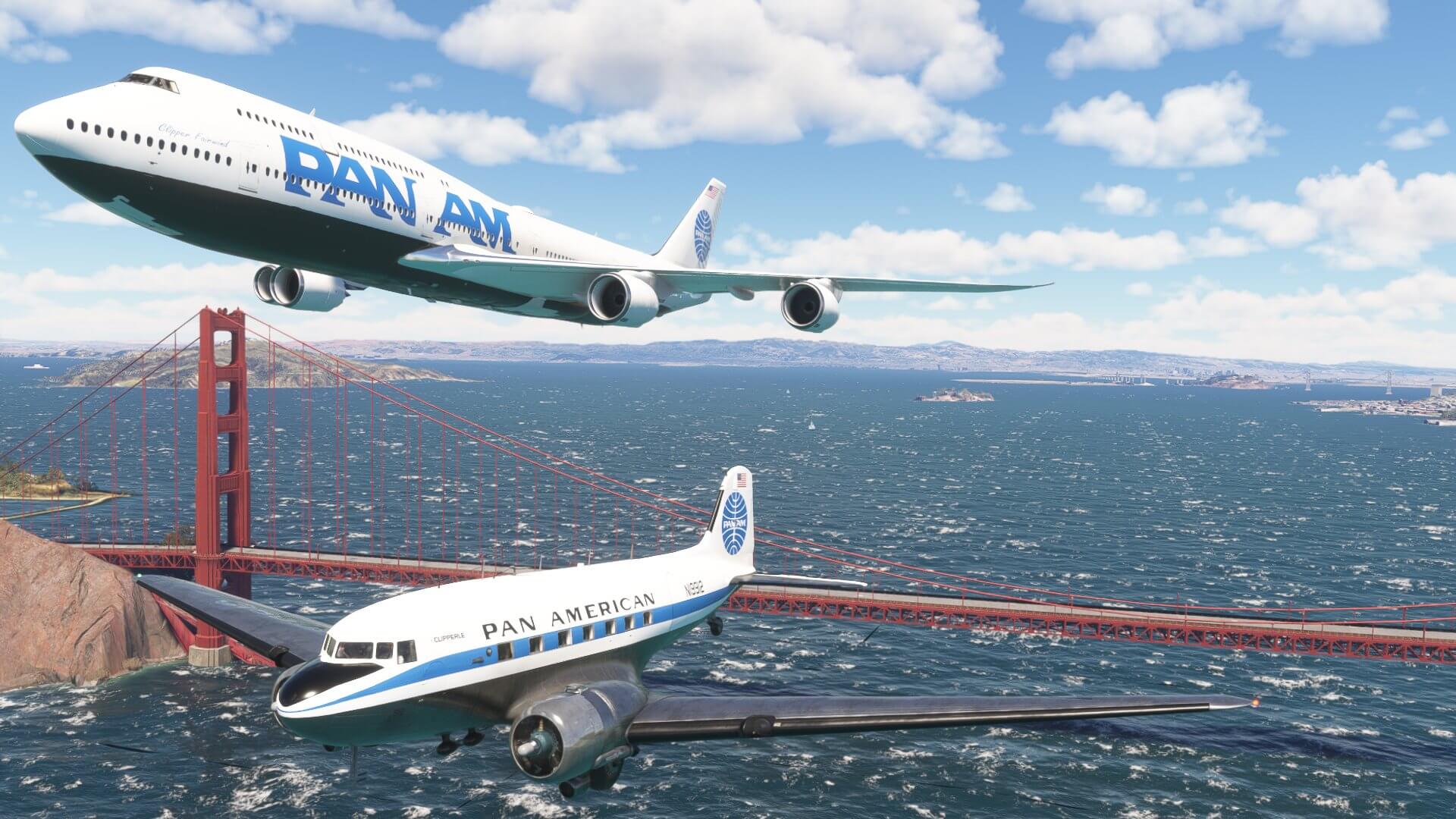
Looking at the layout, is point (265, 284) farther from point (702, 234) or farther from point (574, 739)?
point (702, 234)

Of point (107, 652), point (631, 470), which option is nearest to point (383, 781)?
point (107, 652)

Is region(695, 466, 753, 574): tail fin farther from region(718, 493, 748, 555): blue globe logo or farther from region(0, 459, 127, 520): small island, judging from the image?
region(0, 459, 127, 520): small island

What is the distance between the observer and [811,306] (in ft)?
97.6

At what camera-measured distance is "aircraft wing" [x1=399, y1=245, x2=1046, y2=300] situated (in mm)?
25703

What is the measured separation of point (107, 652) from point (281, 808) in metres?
28.5

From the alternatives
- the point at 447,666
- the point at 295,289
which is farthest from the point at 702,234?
the point at 447,666

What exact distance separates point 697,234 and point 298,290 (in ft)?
94.4

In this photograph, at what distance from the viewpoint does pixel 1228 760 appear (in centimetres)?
5538

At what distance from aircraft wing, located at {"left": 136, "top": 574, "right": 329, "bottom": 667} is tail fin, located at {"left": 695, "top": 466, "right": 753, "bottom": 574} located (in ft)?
56.6

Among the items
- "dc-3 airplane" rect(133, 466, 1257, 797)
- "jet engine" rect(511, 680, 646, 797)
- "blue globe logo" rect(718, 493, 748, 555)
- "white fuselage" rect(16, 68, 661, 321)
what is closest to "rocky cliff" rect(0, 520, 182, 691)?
"dc-3 airplane" rect(133, 466, 1257, 797)

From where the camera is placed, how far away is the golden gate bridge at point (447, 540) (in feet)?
214

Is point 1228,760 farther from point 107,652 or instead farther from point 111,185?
point 107,652

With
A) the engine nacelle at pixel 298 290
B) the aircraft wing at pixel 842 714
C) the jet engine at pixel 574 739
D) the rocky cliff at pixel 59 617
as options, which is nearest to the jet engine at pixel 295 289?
the engine nacelle at pixel 298 290

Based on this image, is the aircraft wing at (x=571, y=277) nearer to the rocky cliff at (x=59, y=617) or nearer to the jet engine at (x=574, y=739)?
the jet engine at (x=574, y=739)
